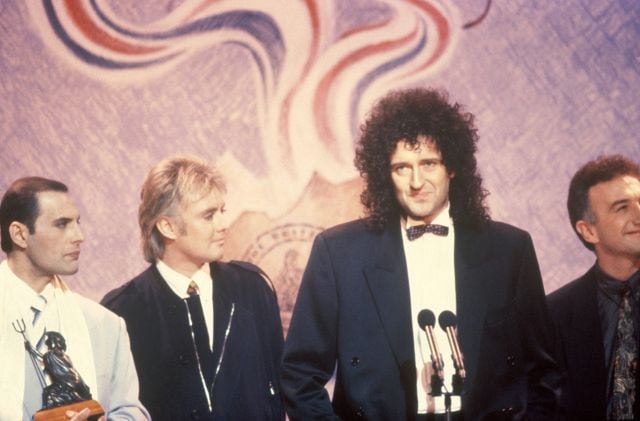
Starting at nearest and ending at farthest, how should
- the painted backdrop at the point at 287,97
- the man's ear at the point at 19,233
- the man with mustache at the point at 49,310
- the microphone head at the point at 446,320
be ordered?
the microphone head at the point at 446,320, the man with mustache at the point at 49,310, the man's ear at the point at 19,233, the painted backdrop at the point at 287,97

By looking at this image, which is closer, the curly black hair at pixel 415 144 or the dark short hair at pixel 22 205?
the curly black hair at pixel 415 144

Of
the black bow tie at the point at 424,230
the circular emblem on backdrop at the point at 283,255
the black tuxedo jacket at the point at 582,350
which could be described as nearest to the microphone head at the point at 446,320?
the black bow tie at the point at 424,230

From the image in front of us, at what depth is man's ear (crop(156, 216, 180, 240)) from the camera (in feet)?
13.1

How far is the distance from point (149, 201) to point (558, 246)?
2183 mm

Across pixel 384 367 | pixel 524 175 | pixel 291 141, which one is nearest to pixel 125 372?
pixel 384 367

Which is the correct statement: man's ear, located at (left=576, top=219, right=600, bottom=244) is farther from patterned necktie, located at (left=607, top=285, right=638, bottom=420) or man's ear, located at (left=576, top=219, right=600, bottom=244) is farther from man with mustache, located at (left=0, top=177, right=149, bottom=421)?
man with mustache, located at (left=0, top=177, right=149, bottom=421)

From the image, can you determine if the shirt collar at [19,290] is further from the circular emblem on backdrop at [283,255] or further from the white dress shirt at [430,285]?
the white dress shirt at [430,285]

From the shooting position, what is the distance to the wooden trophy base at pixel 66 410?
3.45 m

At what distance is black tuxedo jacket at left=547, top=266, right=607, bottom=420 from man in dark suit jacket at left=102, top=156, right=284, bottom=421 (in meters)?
1.37

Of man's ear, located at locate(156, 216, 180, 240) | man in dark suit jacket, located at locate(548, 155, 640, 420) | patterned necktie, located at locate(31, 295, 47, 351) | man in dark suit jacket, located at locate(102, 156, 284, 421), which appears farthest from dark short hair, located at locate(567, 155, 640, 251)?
patterned necktie, located at locate(31, 295, 47, 351)

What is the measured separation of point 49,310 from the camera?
373cm

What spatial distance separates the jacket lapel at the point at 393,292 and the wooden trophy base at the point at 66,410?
1.27 meters

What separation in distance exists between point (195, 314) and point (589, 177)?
7.09 feet

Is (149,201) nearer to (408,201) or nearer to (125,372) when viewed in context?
(125,372)
